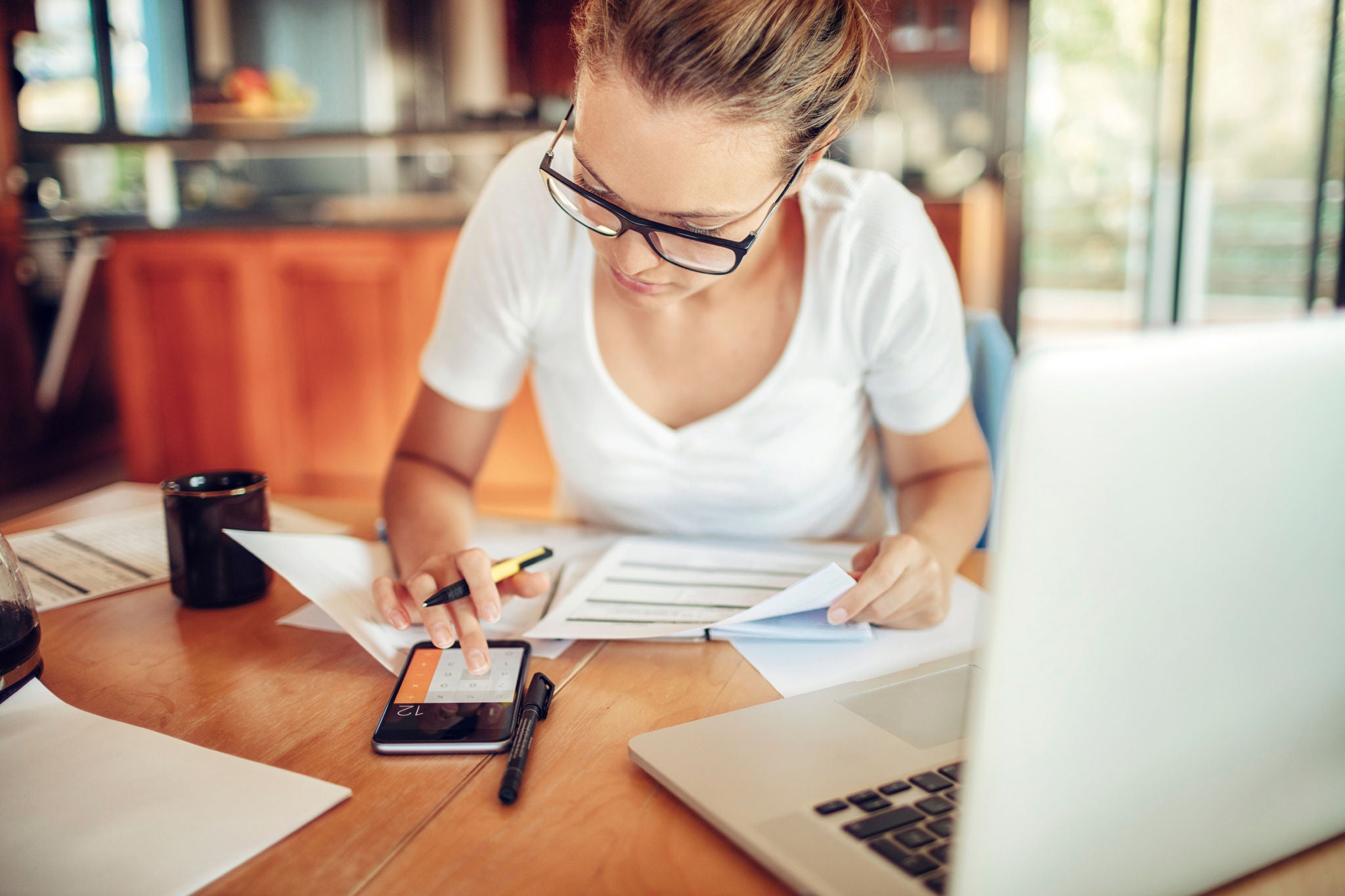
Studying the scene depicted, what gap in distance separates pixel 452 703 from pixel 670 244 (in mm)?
413

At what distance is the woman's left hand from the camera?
77cm

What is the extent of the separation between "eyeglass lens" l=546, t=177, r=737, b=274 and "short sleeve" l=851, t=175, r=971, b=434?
0.83ft

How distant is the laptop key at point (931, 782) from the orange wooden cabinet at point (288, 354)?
2.28 m

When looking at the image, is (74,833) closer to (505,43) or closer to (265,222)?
(265,222)

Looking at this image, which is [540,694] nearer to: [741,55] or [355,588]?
[355,588]

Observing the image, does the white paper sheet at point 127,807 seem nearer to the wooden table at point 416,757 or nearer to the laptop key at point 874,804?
the wooden table at point 416,757

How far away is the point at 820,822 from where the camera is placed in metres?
0.51

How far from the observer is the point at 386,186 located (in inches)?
198

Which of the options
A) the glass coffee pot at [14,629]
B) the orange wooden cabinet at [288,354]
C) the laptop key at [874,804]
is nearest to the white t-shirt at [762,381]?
the glass coffee pot at [14,629]

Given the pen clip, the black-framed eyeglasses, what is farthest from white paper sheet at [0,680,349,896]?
the black-framed eyeglasses

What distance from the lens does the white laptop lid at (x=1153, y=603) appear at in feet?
1.10

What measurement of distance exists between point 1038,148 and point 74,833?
4.35m

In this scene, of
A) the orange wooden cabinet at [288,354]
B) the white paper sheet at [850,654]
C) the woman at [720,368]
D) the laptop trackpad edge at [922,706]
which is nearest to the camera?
the laptop trackpad edge at [922,706]

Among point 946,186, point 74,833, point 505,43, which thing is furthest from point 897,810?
point 505,43
